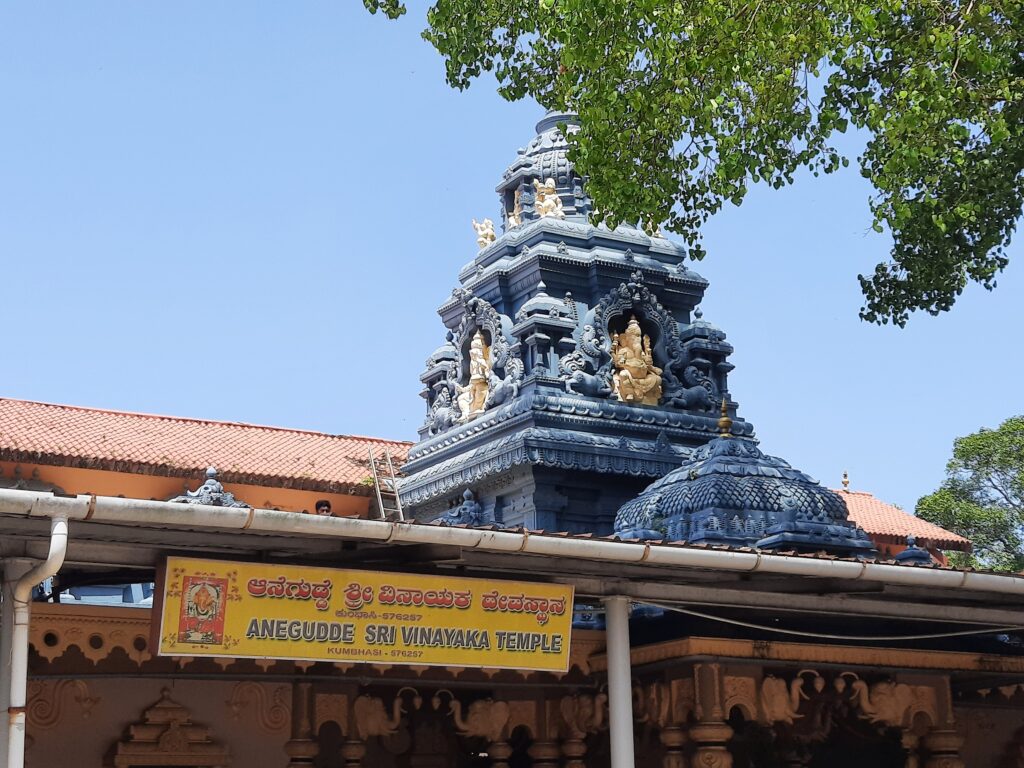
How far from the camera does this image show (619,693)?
8.94 meters

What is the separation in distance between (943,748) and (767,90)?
508 centimetres

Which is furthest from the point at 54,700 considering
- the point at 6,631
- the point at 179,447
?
the point at 179,447

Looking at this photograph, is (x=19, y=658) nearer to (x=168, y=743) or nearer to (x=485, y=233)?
(x=168, y=743)

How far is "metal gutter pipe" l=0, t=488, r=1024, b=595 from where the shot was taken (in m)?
6.79

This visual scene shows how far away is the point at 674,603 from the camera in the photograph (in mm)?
9562

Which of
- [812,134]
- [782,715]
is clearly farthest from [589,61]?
[782,715]

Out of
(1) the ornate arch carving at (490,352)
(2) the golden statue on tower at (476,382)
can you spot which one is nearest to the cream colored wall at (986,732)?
(1) the ornate arch carving at (490,352)

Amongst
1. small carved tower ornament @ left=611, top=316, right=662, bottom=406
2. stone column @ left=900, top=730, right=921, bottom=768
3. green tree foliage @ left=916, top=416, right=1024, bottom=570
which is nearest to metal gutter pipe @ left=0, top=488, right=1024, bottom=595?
stone column @ left=900, top=730, right=921, bottom=768

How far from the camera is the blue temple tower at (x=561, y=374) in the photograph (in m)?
16.8

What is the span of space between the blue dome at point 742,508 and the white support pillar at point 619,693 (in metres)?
2.85

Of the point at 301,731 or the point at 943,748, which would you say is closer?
the point at 301,731

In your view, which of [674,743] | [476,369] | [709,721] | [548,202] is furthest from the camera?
[548,202]

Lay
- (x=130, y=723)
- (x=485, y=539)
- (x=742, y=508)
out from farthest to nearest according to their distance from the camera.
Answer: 1. (x=742, y=508)
2. (x=130, y=723)
3. (x=485, y=539)

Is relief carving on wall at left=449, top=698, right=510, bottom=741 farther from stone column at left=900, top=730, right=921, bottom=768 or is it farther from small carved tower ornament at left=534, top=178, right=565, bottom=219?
small carved tower ornament at left=534, top=178, right=565, bottom=219
